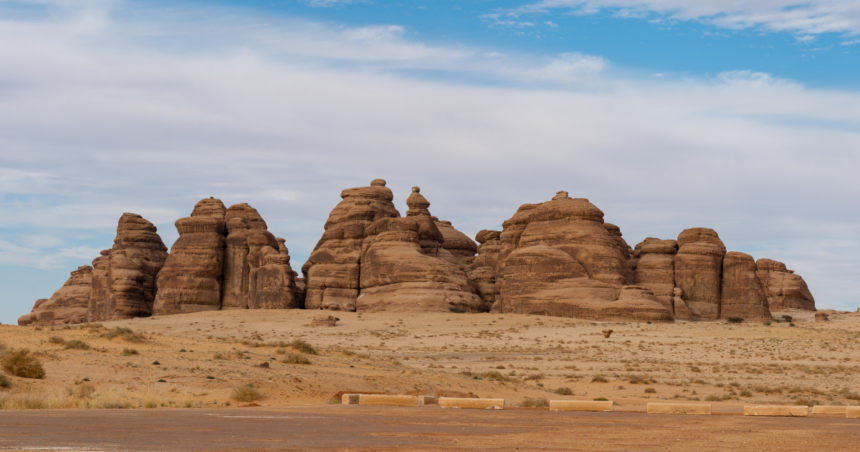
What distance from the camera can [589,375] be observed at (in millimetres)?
33281

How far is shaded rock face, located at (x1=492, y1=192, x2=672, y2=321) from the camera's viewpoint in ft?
200

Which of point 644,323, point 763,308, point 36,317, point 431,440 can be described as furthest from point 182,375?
point 36,317

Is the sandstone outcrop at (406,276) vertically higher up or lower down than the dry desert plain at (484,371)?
higher up

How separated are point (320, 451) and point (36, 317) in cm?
9402

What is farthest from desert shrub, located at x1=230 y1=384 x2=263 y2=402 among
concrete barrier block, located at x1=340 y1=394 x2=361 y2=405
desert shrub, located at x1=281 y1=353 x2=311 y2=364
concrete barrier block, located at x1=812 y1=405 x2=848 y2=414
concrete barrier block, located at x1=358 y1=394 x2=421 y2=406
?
concrete barrier block, located at x1=812 y1=405 x2=848 y2=414

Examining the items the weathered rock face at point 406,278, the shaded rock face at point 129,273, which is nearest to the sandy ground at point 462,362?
the weathered rock face at point 406,278

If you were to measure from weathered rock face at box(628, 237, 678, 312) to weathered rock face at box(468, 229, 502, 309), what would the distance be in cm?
1263

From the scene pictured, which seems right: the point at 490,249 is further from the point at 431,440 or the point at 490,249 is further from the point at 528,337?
the point at 431,440

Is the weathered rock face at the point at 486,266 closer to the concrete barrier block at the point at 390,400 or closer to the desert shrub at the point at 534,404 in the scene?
the desert shrub at the point at 534,404

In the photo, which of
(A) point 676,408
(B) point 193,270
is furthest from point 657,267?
(A) point 676,408

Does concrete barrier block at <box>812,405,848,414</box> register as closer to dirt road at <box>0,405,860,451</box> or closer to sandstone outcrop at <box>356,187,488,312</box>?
dirt road at <box>0,405,860,451</box>

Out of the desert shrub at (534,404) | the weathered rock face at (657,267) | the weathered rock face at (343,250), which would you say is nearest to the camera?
the desert shrub at (534,404)

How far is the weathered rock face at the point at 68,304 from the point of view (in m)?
89.9

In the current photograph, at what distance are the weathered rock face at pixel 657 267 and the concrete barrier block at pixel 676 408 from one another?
166 ft
